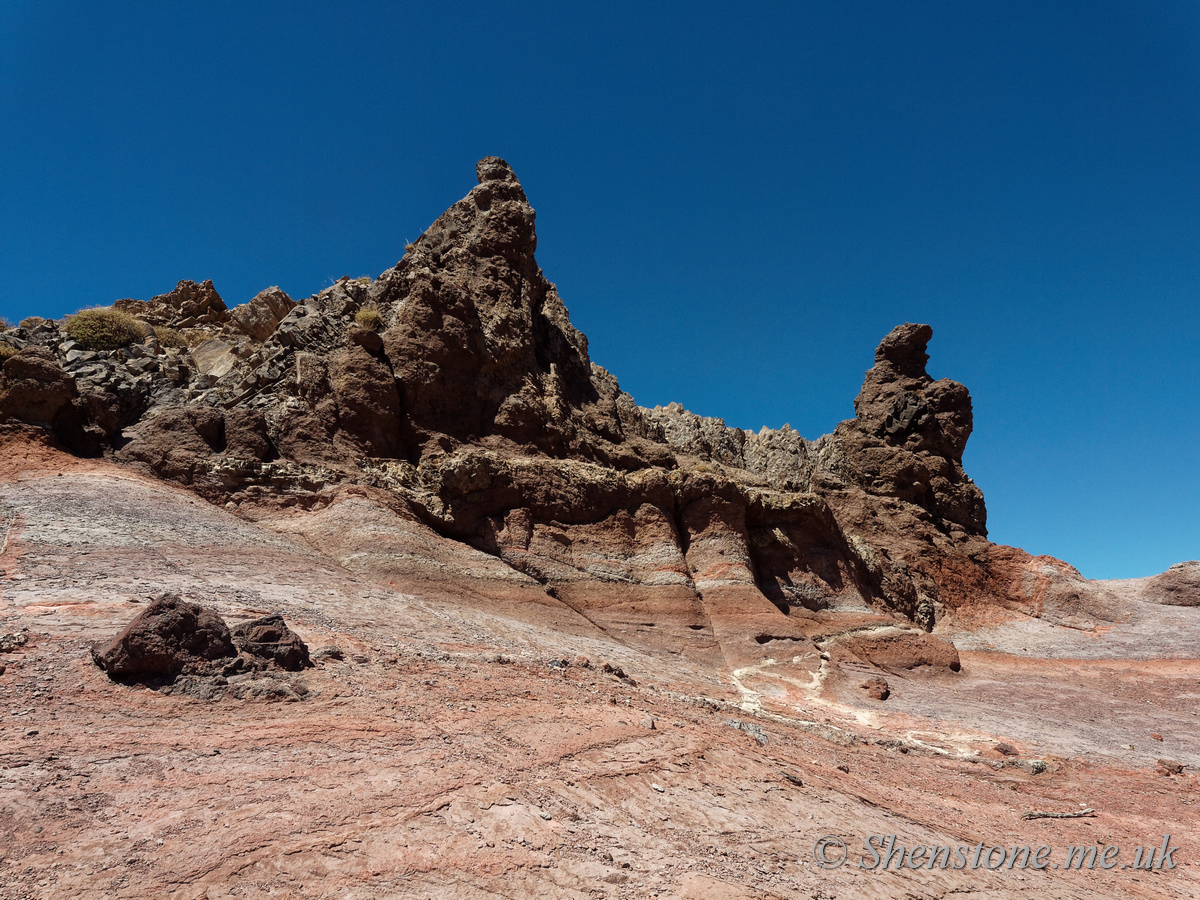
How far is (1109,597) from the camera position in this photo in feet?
109

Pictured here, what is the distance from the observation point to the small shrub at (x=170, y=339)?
99.3 ft

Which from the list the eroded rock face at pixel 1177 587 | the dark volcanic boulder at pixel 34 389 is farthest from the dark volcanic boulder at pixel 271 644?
the eroded rock face at pixel 1177 587

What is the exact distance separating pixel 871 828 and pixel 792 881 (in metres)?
2.41

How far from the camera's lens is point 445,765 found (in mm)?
7113

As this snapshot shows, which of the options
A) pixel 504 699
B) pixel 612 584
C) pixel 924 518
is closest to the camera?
pixel 504 699

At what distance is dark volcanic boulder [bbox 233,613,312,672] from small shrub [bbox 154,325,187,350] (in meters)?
25.9

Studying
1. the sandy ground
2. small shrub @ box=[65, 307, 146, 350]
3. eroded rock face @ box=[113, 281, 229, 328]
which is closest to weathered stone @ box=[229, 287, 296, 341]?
eroded rock face @ box=[113, 281, 229, 328]

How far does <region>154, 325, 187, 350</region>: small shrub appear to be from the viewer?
30.3 metres

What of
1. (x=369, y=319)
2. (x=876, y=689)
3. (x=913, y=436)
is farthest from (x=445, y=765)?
(x=913, y=436)

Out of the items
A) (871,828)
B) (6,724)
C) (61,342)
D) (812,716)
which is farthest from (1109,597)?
(61,342)

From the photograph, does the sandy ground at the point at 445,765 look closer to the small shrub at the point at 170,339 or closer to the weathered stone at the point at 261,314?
the small shrub at the point at 170,339

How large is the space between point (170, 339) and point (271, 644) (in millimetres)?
28879

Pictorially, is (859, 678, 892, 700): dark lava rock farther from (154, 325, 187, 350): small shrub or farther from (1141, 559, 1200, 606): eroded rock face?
(154, 325, 187, 350): small shrub

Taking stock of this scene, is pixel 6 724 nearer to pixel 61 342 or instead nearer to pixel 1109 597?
pixel 61 342
